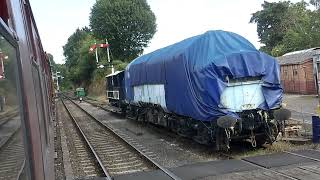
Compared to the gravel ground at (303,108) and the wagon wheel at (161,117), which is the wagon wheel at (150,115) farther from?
the gravel ground at (303,108)

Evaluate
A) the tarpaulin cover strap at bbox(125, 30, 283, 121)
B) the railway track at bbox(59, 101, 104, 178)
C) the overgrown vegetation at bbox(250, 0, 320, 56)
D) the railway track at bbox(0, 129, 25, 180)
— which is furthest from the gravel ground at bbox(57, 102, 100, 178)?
the overgrown vegetation at bbox(250, 0, 320, 56)

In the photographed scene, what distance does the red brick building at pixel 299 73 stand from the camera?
3478 centimetres

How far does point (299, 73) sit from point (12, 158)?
35983 millimetres

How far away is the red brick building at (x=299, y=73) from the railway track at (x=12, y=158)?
32.8 m

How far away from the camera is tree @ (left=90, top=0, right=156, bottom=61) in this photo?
71.0 m

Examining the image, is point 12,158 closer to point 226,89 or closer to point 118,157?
point 226,89

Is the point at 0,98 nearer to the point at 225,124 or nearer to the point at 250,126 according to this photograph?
the point at 225,124

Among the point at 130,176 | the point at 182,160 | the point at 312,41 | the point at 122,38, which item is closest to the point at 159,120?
the point at 182,160

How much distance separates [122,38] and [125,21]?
2652 millimetres

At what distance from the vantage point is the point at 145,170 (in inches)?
444

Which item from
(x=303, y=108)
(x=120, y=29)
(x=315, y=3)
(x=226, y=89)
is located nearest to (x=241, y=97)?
(x=226, y=89)

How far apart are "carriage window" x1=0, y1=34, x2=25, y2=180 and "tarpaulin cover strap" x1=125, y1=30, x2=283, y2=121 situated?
9.97 meters

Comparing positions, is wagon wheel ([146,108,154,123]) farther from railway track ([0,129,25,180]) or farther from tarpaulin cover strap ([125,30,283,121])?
railway track ([0,129,25,180])

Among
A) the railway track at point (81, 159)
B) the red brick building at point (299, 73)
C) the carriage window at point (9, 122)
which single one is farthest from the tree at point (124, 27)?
the carriage window at point (9, 122)
